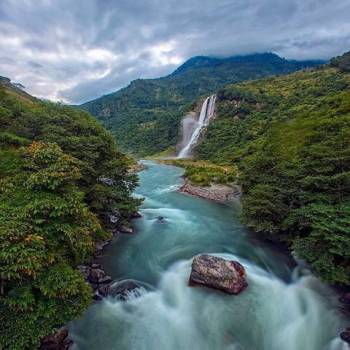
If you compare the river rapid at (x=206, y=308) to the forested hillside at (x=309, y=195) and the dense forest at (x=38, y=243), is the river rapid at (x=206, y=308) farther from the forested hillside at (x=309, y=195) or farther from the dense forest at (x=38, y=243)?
the dense forest at (x=38, y=243)

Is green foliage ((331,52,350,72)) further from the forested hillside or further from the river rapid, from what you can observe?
the river rapid

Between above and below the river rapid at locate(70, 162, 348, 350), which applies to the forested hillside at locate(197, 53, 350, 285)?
above

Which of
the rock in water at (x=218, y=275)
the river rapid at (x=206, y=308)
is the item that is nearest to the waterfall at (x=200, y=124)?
the river rapid at (x=206, y=308)

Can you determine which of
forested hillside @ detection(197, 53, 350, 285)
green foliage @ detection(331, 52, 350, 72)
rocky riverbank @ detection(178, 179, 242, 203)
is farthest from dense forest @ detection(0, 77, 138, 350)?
green foliage @ detection(331, 52, 350, 72)

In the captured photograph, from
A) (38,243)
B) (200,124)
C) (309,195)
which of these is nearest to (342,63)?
(200,124)

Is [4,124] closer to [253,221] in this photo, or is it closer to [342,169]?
[253,221]

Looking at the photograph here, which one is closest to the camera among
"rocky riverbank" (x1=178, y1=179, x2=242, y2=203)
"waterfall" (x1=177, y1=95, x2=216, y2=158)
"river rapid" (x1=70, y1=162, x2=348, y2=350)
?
"river rapid" (x1=70, y1=162, x2=348, y2=350)
